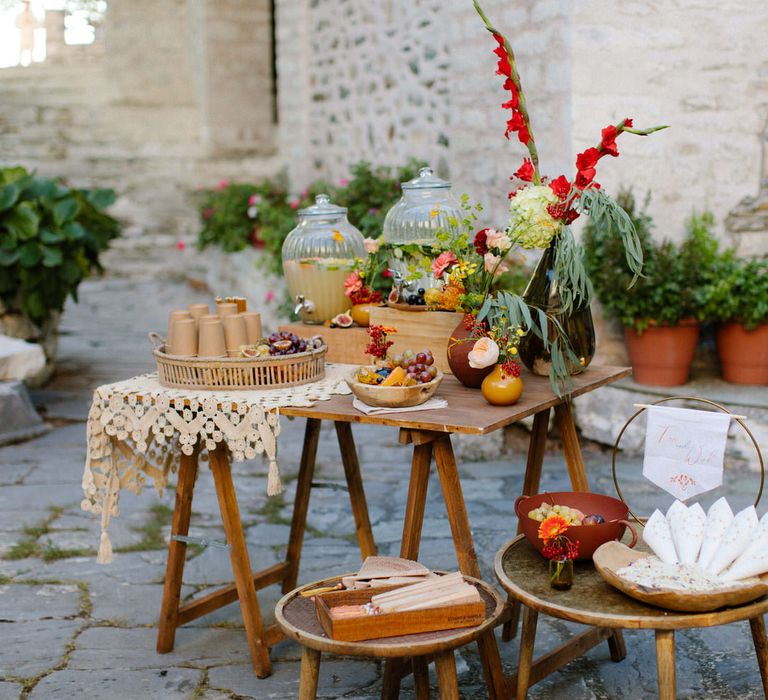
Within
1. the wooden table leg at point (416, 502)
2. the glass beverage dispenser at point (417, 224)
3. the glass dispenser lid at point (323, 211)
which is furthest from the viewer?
the glass dispenser lid at point (323, 211)

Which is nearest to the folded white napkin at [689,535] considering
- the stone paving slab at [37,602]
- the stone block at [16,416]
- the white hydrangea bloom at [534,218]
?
the white hydrangea bloom at [534,218]

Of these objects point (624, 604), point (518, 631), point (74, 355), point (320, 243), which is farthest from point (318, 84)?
point (624, 604)

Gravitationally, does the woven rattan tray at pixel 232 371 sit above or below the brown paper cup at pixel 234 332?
below

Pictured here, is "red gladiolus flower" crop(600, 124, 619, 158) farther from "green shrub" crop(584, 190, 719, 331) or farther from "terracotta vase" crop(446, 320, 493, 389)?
"green shrub" crop(584, 190, 719, 331)

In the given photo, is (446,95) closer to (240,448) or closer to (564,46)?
(564,46)

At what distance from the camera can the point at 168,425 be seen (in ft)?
9.14

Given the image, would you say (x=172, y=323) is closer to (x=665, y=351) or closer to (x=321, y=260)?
(x=321, y=260)

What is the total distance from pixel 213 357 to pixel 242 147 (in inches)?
395

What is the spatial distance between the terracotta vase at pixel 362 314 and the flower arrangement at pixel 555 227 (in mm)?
493

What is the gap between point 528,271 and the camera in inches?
209

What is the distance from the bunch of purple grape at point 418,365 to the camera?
263 cm

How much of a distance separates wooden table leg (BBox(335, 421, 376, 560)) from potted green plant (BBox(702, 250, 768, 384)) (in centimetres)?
232

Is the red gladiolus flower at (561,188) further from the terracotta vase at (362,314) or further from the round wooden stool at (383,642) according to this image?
the round wooden stool at (383,642)

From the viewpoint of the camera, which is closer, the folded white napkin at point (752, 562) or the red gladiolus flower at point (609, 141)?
the folded white napkin at point (752, 562)
